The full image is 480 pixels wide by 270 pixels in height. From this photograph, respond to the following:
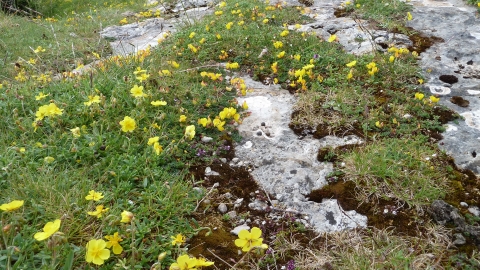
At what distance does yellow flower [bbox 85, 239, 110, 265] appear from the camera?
2178 millimetres

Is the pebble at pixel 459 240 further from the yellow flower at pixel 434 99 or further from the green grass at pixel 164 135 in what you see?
the yellow flower at pixel 434 99

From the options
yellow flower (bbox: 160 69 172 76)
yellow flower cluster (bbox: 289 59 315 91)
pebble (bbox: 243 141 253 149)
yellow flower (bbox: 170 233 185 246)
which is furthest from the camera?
yellow flower cluster (bbox: 289 59 315 91)

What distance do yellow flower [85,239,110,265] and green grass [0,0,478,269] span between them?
0.16 meters

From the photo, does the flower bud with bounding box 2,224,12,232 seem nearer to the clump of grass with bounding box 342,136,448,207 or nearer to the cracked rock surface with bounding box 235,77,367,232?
the cracked rock surface with bounding box 235,77,367,232

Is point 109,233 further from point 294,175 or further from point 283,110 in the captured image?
point 283,110

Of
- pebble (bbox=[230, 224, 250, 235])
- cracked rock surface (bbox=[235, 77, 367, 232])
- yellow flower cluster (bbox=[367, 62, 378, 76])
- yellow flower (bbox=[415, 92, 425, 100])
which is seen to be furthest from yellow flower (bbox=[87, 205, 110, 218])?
yellow flower cluster (bbox=[367, 62, 378, 76])

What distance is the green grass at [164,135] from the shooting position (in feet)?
8.56

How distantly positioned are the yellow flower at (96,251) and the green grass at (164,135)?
0.16 metres

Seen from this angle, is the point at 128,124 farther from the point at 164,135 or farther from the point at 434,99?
the point at 434,99

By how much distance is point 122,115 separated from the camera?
3.81m

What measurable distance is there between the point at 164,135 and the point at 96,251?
163 cm

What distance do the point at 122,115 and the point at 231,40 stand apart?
2.61m

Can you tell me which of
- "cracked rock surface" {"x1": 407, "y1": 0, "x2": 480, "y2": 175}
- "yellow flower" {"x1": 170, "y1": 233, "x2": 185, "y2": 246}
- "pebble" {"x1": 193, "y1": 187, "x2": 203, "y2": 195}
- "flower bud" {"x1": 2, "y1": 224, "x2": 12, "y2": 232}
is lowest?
"cracked rock surface" {"x1": 407, "y1": 0, "x2": 480, "y2": 175}

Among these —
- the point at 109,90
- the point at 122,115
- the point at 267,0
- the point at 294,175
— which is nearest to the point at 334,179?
the point at 294,175
